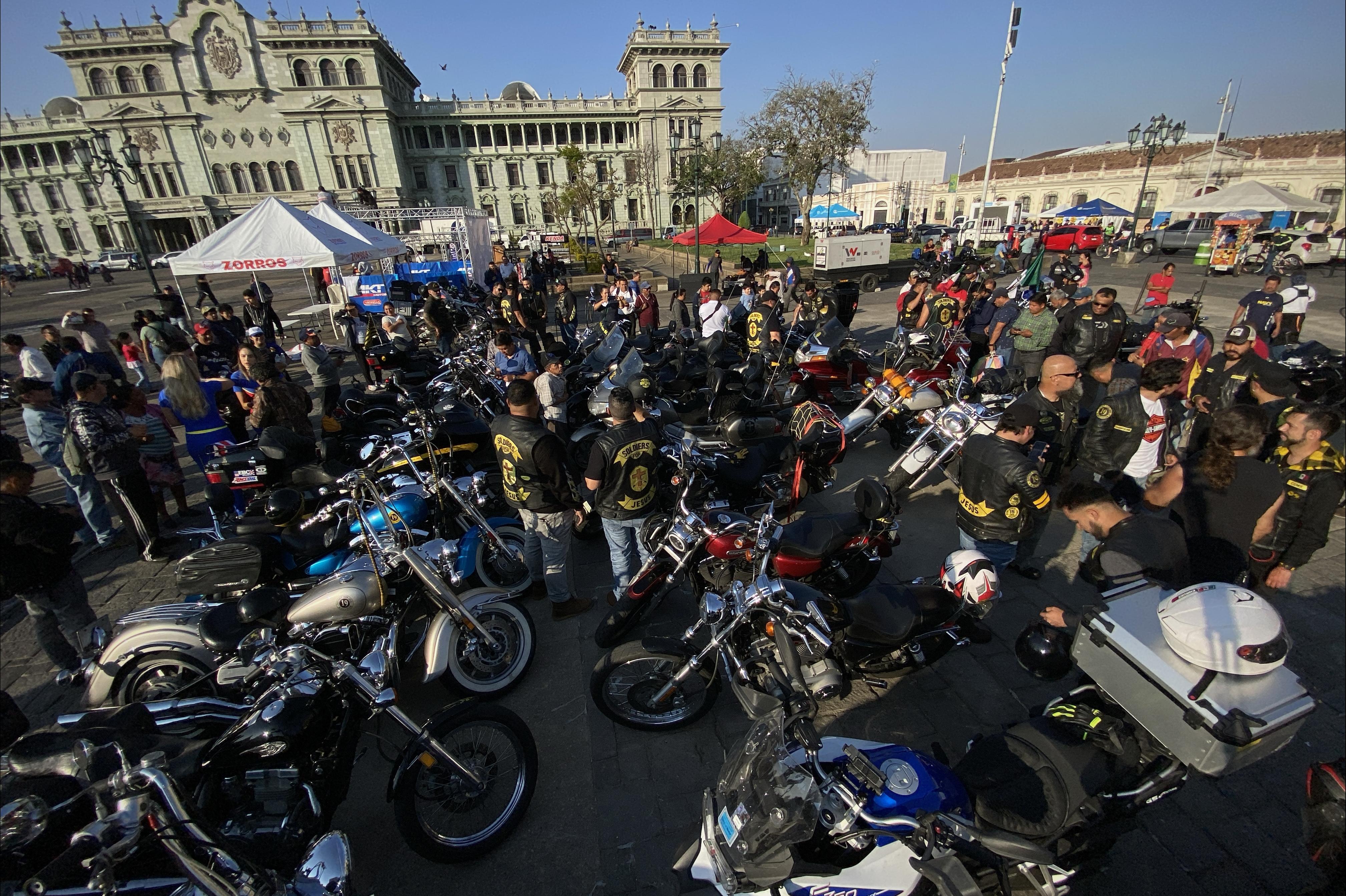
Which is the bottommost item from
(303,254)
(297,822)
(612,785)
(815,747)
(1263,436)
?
(612,785)

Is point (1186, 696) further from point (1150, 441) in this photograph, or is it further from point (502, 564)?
point (502, 564)

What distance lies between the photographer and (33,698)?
3.83 m

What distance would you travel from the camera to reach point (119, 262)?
43812mm

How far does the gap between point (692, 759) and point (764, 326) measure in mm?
7482

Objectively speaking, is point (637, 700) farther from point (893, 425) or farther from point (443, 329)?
point (443, 329)

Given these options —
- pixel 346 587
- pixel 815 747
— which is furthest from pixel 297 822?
pixel 815 747

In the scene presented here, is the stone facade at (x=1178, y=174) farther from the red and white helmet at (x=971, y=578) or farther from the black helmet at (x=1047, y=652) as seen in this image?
the black helmet at (x=1047, y=652)

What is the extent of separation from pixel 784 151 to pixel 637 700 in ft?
133

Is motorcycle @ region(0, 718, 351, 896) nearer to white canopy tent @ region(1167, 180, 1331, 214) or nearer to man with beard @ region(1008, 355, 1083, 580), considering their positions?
man with beard @ region(1008, 355, 1083, 580)

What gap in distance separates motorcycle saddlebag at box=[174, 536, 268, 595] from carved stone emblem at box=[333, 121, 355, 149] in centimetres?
7055

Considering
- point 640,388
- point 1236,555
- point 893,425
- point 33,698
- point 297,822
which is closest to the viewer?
point 297,822

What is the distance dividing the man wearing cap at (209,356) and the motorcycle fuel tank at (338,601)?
22.3 feet

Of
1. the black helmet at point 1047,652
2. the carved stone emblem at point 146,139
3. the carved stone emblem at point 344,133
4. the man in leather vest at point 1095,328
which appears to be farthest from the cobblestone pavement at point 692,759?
the carved stone emblem at point 146,139

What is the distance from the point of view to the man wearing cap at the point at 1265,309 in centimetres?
784
